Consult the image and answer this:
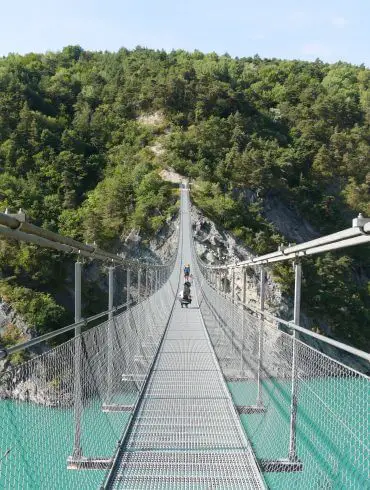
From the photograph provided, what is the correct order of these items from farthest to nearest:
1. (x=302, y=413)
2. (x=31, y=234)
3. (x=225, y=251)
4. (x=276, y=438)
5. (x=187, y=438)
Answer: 1. (x=225, y=251)
2. (x=187, y=438)
3. (x=276, y=438)
4. (x=302, y=413)
5. (x=31, y=234)

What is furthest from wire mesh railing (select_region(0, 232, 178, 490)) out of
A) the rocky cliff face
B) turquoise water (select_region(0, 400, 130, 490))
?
the rocky cliff face

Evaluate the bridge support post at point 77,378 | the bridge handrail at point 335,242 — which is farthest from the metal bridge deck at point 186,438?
the bridge handrail at point 335,242

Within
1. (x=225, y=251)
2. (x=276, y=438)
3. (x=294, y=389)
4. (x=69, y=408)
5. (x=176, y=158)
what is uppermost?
(x=176, y=158)

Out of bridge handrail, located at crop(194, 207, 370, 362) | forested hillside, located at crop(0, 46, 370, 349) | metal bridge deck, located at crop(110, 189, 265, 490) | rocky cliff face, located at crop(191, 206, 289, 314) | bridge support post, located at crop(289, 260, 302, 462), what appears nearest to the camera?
bridge handrail, located at crop(194, 207, 370, 362)

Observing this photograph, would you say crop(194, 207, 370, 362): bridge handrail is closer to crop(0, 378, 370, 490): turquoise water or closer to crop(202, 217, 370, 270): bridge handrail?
crop(202, 217, 370, 270): bridge handrail

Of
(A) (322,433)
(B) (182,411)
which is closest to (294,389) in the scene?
(A) (322,433)

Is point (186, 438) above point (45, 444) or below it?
below

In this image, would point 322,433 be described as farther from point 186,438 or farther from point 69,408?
point 186,438

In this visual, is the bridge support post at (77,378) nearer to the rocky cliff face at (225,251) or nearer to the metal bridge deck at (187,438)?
the metal bridge deck at (187,438)

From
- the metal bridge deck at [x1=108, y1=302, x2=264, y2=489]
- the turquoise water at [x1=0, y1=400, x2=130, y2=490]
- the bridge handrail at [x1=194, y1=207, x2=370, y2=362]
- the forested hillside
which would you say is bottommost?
the metal bridge deck at [x1=108, y1=302, x2=264, y2=489]
